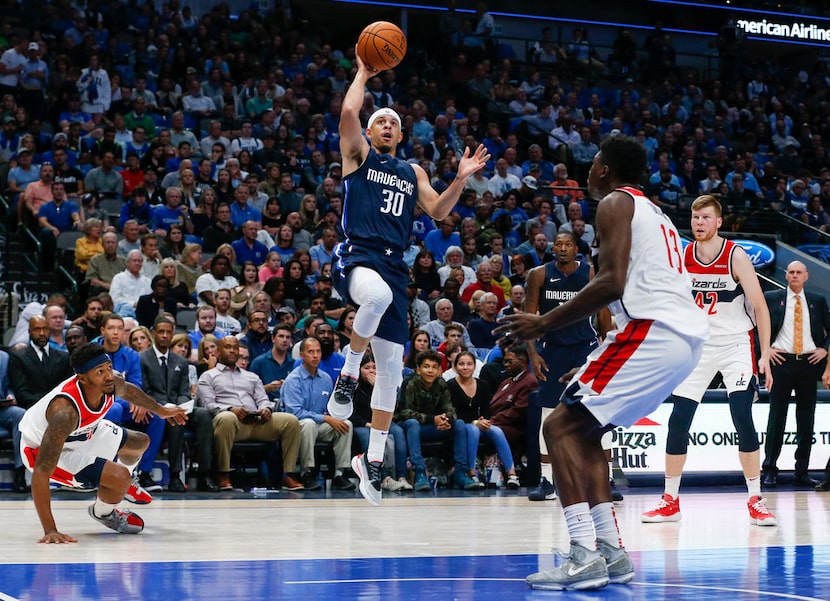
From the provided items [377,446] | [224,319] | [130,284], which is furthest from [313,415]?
[377,446]

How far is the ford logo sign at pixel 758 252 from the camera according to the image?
666 inches

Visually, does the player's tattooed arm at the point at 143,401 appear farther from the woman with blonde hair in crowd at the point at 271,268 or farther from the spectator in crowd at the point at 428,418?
the woman with blonde hair in crowd at the point at 271,268

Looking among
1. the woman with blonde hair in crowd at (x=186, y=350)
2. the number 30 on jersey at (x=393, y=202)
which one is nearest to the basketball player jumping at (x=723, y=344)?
the number 30 on jersey at (x=393, y=202)

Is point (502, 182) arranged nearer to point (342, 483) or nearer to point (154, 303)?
point (154, 303)

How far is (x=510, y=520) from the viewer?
25.7 ft

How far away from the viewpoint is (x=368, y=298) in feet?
22.5

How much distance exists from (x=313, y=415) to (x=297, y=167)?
20.6 feet

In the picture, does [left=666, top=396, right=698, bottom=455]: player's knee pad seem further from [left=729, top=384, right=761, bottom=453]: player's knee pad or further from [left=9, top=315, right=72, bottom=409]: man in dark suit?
[left=9, top=315, right=72, bottom=409]: man in dark suit

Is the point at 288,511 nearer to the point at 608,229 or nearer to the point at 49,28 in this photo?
the point at 608,229

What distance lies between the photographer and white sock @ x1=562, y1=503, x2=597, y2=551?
15.9 ft

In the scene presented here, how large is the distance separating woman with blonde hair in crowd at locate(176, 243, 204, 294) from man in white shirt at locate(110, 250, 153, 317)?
1.91 feet

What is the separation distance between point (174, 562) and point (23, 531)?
1.76 m

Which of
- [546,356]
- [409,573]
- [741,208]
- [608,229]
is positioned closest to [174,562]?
[409,573]

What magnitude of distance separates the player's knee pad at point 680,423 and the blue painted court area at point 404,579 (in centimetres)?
207
